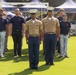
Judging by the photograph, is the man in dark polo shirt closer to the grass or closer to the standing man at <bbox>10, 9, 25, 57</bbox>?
the grass

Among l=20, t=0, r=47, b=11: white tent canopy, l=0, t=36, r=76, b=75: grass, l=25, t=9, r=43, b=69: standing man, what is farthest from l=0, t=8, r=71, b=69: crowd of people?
l=20, t=0, r=47, b=11: white tent canopy

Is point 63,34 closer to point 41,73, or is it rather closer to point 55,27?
point 55,27

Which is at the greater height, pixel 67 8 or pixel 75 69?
pixel 67 8

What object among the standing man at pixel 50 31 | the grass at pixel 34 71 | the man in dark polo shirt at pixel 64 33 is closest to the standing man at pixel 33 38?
the grass at pixel 34 71

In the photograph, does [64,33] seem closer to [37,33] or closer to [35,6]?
[37,33]

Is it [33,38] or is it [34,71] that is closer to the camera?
[34,71]

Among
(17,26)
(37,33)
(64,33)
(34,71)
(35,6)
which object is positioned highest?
(35,6)

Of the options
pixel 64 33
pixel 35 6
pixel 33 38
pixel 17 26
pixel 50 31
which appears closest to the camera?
pixel 33 38

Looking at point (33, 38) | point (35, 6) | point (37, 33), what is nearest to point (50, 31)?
point (37, 33)

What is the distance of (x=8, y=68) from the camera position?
35.8 feet

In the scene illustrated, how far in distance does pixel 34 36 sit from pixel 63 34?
2.99 m

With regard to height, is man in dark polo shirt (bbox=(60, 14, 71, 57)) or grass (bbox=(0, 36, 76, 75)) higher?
man in dark polo shirt (bbox=(60, 14, 71, 57))

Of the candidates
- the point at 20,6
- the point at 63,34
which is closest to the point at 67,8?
the point at 20,6

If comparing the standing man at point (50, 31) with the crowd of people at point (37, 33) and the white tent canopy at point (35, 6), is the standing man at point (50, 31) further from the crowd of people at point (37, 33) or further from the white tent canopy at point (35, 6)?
the white tent canopy at point (35, 6)
